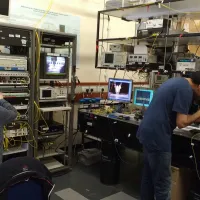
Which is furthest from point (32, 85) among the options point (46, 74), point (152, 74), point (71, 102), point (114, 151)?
point (152, 74)

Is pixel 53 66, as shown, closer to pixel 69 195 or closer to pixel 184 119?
pixel 69 195

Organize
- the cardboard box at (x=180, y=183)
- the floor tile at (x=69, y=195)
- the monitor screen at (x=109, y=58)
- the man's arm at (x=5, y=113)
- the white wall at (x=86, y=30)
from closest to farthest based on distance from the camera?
the man's arm at (x=5, y=113)
the cardboard box at (x=180, y=183)
the floor tile at (x=69, y=195)
the monitor screen at (x=109, y=58)
the white wall at (x=86, y=30)

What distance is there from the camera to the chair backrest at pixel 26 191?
1.47 metres

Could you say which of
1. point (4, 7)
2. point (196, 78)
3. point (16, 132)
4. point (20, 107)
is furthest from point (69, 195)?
point (4, 7)

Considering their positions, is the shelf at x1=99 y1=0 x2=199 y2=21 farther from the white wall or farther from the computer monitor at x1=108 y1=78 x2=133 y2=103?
the computer monitor at x1=108 y1=78 x2=133 y2=103

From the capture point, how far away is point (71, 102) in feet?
11.2

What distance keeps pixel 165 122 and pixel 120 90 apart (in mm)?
1356

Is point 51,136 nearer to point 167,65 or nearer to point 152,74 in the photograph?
point 152,74

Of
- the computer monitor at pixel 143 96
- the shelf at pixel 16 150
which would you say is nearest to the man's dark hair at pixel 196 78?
the computer monitor at pixel 143 96

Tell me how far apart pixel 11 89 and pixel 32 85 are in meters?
0.24

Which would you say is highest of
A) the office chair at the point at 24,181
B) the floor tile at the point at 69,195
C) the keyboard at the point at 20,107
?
the keyboard at the point at 20,107

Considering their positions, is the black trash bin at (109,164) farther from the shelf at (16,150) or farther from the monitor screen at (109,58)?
the monitor screen at (109,58)

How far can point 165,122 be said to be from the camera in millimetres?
2090

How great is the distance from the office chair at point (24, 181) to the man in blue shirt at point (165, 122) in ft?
3.05
